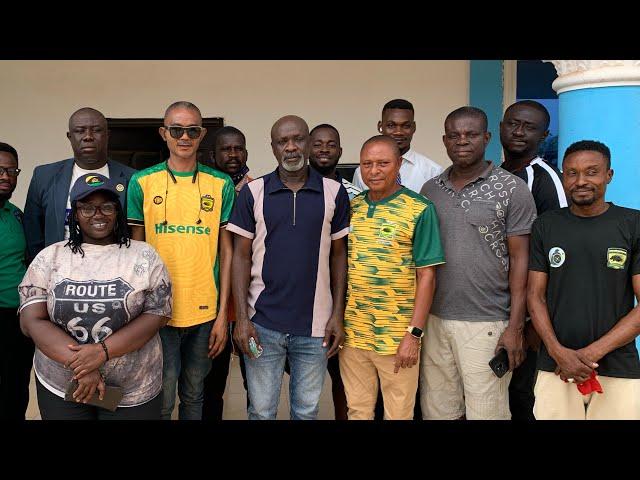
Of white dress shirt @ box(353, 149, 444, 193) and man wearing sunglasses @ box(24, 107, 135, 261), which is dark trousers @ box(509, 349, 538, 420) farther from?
man wearing sunglasses @ box(24, 107, 135, 261)

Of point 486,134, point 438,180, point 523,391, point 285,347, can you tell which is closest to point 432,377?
point 523,391

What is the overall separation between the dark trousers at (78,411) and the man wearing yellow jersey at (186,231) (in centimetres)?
37

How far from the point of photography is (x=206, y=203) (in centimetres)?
299

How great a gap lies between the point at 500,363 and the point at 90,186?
2017 mm

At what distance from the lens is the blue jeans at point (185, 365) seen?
3025 mm

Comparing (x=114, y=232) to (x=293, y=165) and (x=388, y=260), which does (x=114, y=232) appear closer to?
(x=293, y=165)

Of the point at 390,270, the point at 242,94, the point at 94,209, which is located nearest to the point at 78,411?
the point at 94,209

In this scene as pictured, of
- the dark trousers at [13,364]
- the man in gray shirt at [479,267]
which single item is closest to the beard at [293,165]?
the man in gray shirt at [479,267]

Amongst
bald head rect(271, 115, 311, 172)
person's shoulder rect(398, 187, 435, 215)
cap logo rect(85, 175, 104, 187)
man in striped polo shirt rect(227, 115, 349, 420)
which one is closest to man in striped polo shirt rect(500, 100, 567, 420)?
person's shoulder rect(398, 187, 435, 215)

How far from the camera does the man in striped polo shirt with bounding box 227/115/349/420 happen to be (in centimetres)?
290

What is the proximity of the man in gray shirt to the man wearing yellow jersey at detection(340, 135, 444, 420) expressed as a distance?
5.5 inches

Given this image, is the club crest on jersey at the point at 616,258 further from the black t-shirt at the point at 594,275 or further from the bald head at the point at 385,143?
the bald head at the point at 385,143

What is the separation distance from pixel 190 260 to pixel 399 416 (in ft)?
4.13
